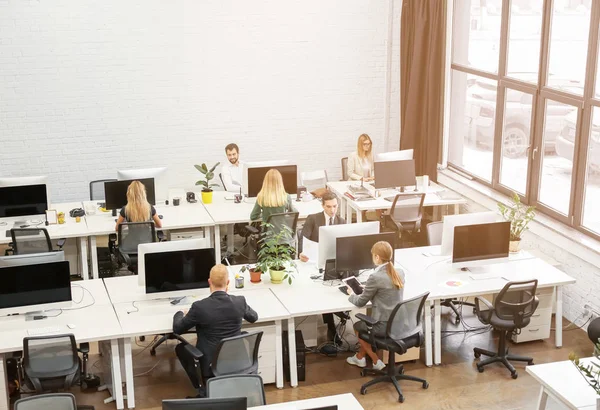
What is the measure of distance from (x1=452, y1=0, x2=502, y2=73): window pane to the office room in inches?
1.5

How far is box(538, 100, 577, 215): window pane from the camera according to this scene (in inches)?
335

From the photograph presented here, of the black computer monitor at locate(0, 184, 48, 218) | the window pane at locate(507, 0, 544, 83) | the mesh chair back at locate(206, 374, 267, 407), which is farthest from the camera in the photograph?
the window pane at locate(507, 0, 544, 83)

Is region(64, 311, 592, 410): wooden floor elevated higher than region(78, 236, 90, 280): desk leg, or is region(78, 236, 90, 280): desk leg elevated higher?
region(78, 236, 90, 280): desk leg

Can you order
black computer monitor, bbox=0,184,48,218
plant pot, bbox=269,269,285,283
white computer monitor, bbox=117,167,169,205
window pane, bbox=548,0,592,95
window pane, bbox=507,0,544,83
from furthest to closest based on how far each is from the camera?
white computer monitor, bbox=117,167,169,205
window pane, bbox=507,0,544,83
black computer monitor, bbox=0,184,48,218
window pane, bbox=548,0,592,95
plant pot, bbox=269,269,285,283

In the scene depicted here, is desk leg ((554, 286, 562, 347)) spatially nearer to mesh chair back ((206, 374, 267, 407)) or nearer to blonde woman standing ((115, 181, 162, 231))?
mesh chair back ((206, 374, 267, 407))

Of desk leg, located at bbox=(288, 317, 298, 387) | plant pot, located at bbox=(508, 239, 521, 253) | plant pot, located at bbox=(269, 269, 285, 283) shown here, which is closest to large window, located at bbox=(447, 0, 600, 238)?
plant pot, located at bbox=(508, 239, 521, 253)

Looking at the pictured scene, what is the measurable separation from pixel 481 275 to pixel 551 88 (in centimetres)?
238

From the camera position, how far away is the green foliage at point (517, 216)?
8.11 metres

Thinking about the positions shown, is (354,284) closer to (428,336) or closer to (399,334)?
(399,334)

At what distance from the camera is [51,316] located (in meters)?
6.62

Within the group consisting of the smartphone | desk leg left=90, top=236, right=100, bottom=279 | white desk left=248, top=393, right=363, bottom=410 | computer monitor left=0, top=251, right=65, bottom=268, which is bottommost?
desk leg left=90, top=236, right=100, bottom=279

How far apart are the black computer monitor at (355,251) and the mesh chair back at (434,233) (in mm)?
1172

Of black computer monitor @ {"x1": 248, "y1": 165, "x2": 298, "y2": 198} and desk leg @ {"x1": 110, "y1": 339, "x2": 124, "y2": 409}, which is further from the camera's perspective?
black computer monitor @ {"x1": 248, "y1": 165, "x2": 298, "y2": 198}

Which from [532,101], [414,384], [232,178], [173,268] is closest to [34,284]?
[173,268]
